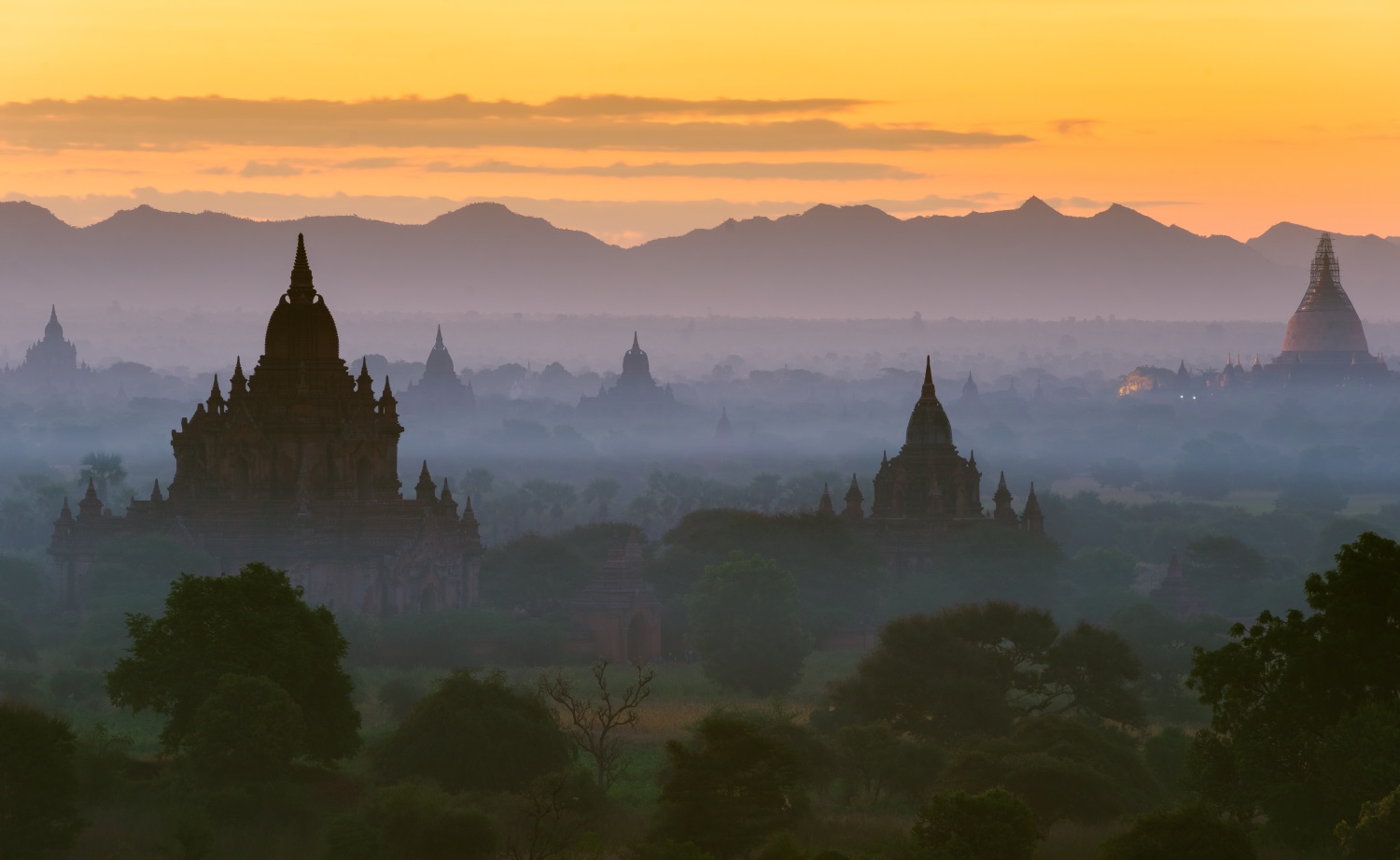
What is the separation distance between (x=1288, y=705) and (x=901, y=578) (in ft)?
210

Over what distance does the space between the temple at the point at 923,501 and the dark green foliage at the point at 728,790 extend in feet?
196

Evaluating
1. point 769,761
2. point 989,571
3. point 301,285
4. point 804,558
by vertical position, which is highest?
point 301,285

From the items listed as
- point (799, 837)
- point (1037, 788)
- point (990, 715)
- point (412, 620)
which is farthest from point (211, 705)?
point (412, 620)

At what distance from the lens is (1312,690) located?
49.4m

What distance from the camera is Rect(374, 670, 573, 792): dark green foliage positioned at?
59.2 m

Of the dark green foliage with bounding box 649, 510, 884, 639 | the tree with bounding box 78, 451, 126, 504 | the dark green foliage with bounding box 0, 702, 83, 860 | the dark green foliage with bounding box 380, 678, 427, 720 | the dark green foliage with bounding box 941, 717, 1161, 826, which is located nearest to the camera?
the dark green foliage with bounding box 0, 702, 83, 860

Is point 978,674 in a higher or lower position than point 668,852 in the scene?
higher

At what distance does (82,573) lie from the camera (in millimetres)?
104438

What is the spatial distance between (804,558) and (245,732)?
53446mm

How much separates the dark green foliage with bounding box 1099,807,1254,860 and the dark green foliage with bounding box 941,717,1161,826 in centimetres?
866

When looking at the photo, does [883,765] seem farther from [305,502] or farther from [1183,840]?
[305,502]

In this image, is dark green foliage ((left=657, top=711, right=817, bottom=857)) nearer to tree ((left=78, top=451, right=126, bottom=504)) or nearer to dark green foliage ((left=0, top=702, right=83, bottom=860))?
dark green foliage ((left=0, top=702, right=83, bottom=860))

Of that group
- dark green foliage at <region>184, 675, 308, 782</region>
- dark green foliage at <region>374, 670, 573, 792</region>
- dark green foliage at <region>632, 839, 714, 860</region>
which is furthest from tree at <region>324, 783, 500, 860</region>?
dark green foliage at <region>374, 670, 573, 792</region>

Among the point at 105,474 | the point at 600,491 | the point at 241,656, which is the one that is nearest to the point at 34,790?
the point at 241,656
